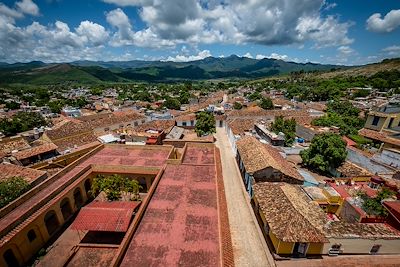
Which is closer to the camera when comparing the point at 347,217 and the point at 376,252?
the point at 376,252

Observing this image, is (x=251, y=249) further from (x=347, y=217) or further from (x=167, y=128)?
(x=167, y=128)

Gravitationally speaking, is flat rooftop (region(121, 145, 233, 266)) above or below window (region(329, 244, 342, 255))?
above

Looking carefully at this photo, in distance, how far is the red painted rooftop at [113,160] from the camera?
877 inches

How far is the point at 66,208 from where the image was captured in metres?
25.0

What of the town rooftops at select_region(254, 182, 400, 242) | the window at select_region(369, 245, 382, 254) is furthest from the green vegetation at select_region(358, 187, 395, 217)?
the window at select_region(369, 245, 382, 254)

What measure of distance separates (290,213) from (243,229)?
5445mm

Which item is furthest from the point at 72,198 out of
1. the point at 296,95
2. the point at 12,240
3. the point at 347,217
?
the point at 296,95

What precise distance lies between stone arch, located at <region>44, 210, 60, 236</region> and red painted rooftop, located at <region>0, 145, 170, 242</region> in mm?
1916

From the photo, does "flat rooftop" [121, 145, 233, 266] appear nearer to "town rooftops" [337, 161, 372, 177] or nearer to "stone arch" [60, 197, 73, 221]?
"stone arch" [60, 197, 73, 221]

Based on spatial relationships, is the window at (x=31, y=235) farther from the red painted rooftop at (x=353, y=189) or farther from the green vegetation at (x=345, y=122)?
the green vegetation at (x=345, y=122)

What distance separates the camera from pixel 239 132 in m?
49.8

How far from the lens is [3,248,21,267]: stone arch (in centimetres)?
1756

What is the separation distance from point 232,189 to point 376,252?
1551 cm

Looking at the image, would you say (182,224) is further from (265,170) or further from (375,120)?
(375,120)
